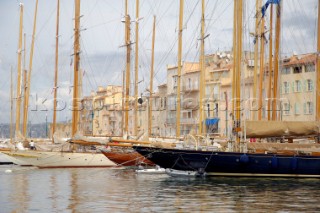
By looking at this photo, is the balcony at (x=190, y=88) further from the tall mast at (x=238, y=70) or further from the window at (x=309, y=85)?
the tall mast at (x=238, y=70)

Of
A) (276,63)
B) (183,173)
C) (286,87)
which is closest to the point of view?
(183,173)

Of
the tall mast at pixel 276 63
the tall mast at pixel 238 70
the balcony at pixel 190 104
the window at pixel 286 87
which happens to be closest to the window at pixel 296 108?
the window at pixel 286 87

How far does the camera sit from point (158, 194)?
31.8m

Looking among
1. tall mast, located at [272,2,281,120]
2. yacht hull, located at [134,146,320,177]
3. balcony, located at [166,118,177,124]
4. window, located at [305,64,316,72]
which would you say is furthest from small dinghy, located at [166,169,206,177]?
balcony, located at [166,118,177,124]

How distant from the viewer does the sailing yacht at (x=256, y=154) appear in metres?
39.1

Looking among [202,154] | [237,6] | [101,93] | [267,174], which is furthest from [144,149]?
[101,93]

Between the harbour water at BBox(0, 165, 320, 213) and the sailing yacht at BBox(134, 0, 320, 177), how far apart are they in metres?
0.61

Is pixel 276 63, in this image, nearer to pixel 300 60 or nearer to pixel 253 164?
pixel 253 164

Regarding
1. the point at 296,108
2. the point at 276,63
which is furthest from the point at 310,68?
the point at 276,63

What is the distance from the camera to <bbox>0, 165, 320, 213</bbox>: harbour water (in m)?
26.4

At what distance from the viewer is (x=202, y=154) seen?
39.4 metres

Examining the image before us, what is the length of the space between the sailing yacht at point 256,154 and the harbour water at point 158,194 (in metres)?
0.61

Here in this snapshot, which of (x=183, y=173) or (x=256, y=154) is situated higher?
(x=256, y=154)

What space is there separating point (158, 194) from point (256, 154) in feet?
30.8
